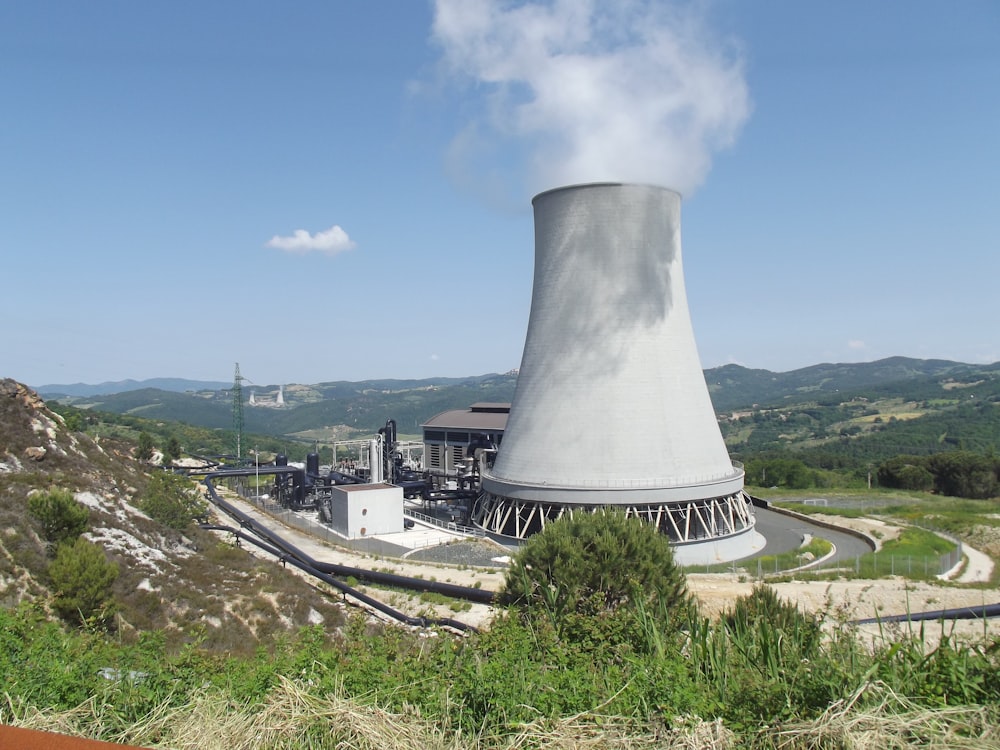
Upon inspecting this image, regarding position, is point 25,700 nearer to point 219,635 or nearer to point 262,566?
point 219,635

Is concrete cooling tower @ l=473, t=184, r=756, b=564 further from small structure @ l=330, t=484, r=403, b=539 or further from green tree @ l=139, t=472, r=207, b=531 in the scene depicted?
green tree @ l=139, t=472, r=207, b=531

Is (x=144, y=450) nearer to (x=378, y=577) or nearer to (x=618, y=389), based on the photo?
(x=378, y=577)

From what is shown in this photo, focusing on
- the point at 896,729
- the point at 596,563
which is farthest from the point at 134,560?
the point at 896,729

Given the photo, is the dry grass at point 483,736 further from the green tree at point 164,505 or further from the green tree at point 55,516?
the green tree at point 164,505

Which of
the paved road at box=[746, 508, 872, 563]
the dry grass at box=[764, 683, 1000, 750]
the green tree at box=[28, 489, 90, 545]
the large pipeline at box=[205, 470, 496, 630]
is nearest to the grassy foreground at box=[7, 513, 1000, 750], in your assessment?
the dry grass at box=[764, 683, 1000, 750]

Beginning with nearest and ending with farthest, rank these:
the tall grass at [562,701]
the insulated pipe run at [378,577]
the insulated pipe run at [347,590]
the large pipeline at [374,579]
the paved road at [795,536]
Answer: the tall grass at [562,701] → the insulated pipe run at [347,590] → the large pipeline at [374,579] → the insulated pipe run at [378,577] → the paved road at [795,536]

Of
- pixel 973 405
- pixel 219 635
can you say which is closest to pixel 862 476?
pixel 219 635

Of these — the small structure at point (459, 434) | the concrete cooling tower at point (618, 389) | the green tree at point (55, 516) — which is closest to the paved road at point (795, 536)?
the concrete cooling tower at point (618, 389)
